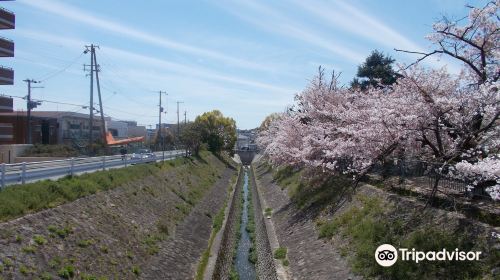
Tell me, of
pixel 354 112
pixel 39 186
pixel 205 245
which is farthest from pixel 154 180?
pixel 354 112

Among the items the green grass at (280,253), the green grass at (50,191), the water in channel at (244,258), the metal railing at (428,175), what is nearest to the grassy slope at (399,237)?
the metal railing at (428,175)

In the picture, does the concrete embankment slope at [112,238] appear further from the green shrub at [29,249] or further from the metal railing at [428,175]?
the metal railing at [428,175]

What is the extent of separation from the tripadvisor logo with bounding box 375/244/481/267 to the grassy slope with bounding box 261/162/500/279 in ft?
0.40

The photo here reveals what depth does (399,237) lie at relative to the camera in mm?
11719

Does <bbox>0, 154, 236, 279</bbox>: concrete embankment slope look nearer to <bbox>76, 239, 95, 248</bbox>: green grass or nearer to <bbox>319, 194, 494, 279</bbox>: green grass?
<bbox>76, 239, 95, 248</bbox>: green grass

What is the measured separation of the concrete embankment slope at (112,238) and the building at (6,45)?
1972 centimetres

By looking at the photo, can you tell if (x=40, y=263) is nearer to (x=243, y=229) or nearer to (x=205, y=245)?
(x=205, y=245)

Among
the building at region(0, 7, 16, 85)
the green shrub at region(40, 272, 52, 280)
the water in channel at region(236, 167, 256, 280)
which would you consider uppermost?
the building at region(0, 7, 16, 85)

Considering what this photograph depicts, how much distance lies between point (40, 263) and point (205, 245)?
35.3 ft

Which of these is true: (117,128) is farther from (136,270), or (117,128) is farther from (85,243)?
(85,243)

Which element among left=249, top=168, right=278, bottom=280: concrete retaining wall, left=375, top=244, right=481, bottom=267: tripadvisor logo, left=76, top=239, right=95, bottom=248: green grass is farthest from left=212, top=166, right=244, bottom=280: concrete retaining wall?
left=375, top=244, right=481, bottom=267: tripadvisor logo

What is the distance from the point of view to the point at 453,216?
11078 millimetres

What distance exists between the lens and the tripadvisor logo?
939cm

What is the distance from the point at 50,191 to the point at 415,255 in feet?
37.9
